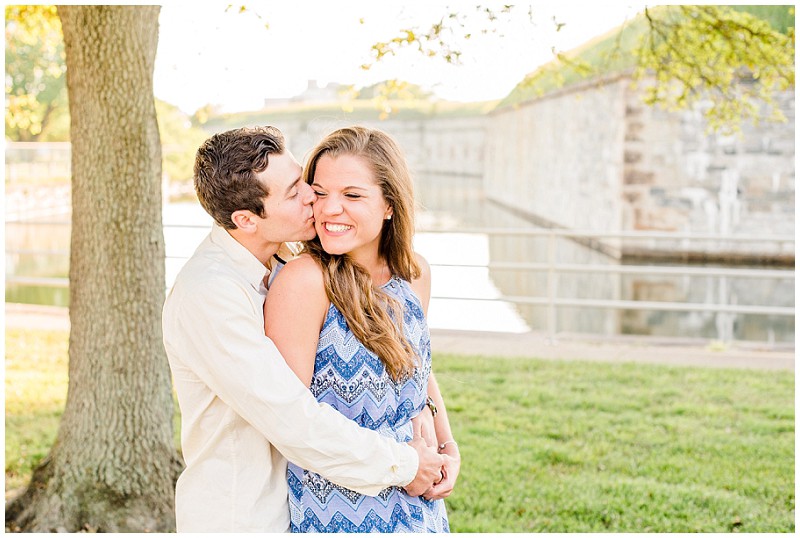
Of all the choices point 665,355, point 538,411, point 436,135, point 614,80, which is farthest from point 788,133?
point 436,135

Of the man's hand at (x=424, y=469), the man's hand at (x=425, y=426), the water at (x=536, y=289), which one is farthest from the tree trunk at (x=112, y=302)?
the water at (x=536, y=289)

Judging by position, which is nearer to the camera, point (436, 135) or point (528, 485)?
point (528, 485)

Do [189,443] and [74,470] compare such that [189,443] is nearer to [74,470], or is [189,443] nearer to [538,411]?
[74,470]

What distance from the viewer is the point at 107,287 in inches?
151

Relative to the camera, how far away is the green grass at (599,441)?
4285mm

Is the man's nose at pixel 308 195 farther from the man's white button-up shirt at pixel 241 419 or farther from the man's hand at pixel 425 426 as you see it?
the man's hand at pixel 425 426

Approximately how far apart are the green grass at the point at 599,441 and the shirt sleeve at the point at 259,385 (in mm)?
2340

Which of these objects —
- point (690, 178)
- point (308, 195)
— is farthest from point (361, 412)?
point (690, 178)

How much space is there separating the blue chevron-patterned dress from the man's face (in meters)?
0.21

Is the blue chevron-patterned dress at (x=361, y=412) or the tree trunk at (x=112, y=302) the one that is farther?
the tree trunk at (x=112, y=302)

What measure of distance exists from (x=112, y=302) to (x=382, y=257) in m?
2.02

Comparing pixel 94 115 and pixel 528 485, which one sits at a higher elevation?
pixel 94 115

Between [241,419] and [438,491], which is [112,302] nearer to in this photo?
[241,419]

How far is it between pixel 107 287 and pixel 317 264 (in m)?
2.09
